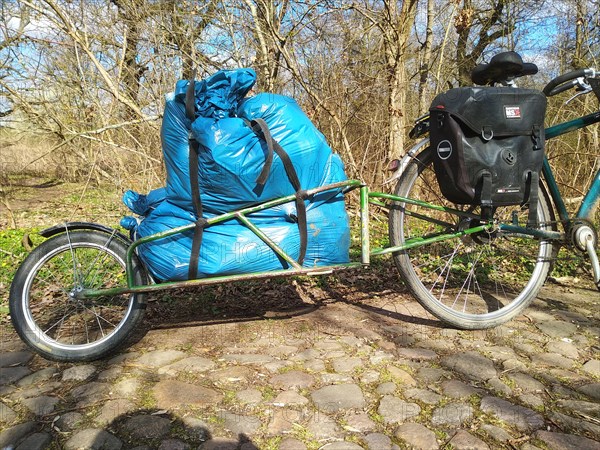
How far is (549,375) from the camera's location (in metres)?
2.26

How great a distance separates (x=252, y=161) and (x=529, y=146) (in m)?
1.57

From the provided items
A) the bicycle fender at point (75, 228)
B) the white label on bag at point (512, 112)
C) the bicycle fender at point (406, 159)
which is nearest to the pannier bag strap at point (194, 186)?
the bicycle fender at point (75, 228)

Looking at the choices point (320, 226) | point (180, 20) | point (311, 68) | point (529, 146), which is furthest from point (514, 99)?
point (180, 20)

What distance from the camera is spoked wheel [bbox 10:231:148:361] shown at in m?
2.42

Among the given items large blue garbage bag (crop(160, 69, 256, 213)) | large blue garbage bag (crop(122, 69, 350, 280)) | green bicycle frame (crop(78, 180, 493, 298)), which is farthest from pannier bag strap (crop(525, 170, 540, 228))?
large blue garbage bag (crop(160, 69, 256, 213))

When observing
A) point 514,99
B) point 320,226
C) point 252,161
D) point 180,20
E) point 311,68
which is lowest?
point 320,226

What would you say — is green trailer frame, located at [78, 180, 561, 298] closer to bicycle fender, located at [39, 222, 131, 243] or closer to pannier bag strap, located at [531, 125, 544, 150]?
bicycle fender, located at [39, 222, 131, 243]

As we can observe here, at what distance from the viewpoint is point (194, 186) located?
240cm

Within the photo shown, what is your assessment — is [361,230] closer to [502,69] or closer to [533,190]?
[533,190]

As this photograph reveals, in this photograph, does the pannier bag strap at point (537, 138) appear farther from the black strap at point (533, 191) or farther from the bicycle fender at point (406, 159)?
the bicycle fender at point (406, 159)

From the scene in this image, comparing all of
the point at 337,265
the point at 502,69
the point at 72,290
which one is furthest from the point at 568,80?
the point at 72,290

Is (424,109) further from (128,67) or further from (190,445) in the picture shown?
(190,445)

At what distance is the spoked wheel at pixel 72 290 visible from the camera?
2416mm

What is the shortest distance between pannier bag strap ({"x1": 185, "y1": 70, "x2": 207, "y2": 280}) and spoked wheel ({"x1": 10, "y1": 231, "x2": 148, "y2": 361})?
38 cm
